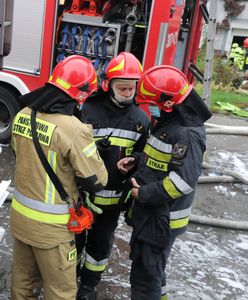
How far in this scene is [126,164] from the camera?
2635 millimetres

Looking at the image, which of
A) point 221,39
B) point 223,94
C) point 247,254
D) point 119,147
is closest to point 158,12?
point 119,147

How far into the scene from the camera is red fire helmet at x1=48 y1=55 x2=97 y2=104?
2.14 meters

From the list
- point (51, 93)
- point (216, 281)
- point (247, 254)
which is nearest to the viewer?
point (51, 93)

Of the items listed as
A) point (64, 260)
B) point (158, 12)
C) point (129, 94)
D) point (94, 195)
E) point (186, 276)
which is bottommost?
point (186, 276)

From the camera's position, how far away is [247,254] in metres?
3.75

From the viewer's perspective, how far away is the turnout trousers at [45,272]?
2.21 m

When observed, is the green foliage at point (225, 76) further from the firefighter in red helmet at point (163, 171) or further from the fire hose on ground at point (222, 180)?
the firefighter in red helmet at point (163, 171)

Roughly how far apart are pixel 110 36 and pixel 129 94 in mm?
2479

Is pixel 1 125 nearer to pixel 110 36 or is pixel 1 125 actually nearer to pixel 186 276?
pixel 110 36

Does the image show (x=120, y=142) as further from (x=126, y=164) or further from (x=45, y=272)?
(x=45, y=272)

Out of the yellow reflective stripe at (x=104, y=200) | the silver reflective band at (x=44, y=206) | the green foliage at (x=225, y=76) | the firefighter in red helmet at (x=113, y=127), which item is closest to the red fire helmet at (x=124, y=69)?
the firefighter in red helmet at (x=113, y=127)

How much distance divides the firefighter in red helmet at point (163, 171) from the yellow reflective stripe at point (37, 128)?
0.59 metres

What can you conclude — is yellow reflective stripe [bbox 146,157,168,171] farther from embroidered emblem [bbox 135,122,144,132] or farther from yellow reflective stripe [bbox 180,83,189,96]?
yellow reflective stripe [bbox 180,83,189,96]

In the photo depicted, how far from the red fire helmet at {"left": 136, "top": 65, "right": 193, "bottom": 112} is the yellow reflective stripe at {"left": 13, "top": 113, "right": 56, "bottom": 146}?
0.59m
